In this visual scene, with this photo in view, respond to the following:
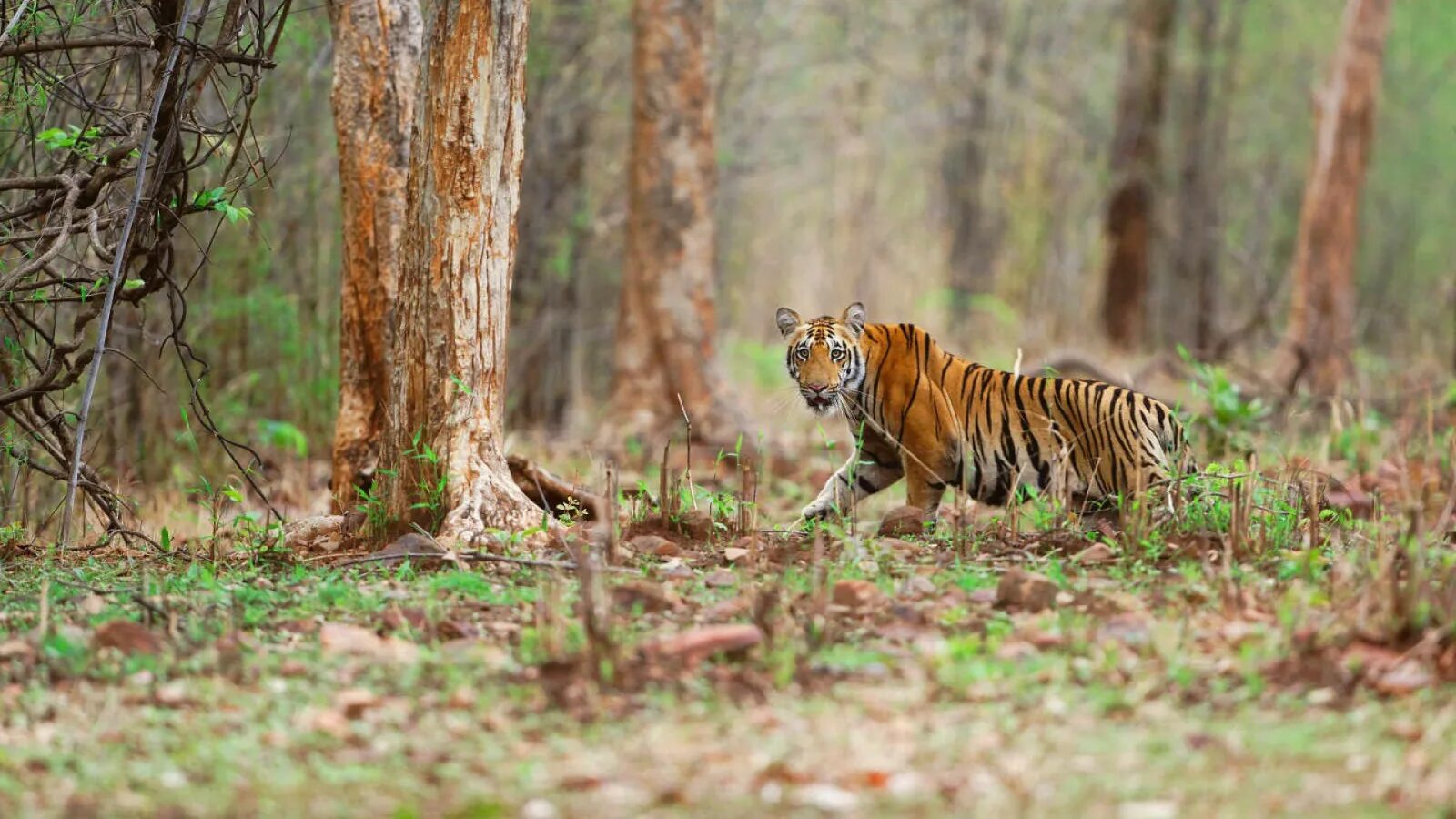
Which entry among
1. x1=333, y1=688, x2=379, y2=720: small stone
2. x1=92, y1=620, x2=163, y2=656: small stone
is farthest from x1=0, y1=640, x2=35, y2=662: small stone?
x1=333, y1=688, x2=379, y2=720: small stone

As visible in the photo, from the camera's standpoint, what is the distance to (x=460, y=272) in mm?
5719

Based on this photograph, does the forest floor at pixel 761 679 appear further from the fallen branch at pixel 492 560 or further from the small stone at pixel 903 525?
the small stone at pixel 903 525

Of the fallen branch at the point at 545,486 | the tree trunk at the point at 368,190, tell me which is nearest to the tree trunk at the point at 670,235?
the fallen branch at the point at 545,486

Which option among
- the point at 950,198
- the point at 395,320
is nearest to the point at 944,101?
the point at 950,198

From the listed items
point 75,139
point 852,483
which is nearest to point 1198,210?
point 852,483

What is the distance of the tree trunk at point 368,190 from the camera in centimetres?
673

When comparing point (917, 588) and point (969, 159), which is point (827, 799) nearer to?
point (917, 588)

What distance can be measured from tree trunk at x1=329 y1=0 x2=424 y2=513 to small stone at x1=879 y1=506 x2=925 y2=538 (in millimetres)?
2228

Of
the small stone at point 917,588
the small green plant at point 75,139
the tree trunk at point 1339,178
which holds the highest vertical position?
the tree trunk at point 1339,178

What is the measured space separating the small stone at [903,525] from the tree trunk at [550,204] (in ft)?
19.3

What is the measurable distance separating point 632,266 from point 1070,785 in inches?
346

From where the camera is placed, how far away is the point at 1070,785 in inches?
130

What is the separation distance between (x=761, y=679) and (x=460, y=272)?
7.76ft

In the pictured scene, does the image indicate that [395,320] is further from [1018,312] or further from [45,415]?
[1018,312]
